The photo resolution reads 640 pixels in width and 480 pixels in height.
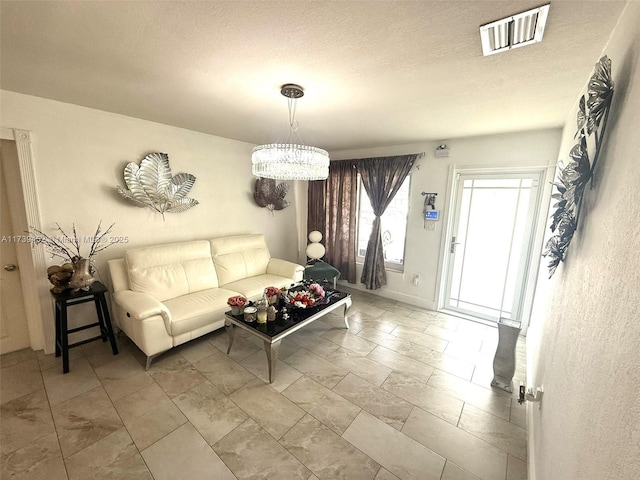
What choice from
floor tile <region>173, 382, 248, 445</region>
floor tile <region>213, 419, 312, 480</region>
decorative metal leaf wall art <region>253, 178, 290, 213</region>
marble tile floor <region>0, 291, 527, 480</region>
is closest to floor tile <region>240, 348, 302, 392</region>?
marble tile floor <region>0, 291, 527, 480</region>

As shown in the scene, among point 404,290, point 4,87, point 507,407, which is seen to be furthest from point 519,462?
point 4,87

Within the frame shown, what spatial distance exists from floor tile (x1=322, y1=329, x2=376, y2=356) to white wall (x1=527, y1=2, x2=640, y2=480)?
1.46 meters

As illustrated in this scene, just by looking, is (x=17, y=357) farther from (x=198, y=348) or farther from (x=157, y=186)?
(x=157, y=186)

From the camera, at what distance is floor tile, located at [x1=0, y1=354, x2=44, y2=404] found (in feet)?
6.22

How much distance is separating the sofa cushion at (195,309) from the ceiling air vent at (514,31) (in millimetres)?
2879

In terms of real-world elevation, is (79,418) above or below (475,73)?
below

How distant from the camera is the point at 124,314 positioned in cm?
243

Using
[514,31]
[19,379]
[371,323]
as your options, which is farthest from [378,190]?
[19,379]

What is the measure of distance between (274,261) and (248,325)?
164cm

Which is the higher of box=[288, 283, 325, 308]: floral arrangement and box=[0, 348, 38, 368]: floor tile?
box=[288, 283, 325, 308]: floral arrangement

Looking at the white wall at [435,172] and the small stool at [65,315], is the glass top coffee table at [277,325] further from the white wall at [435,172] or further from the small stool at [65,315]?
the white wall at [435,172]

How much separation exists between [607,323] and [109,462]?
2.40m

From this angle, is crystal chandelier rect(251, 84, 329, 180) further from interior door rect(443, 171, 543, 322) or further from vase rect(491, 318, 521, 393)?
interior door rect(443, 171, 543, 322)

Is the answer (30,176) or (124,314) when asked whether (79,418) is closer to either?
(124,314)
